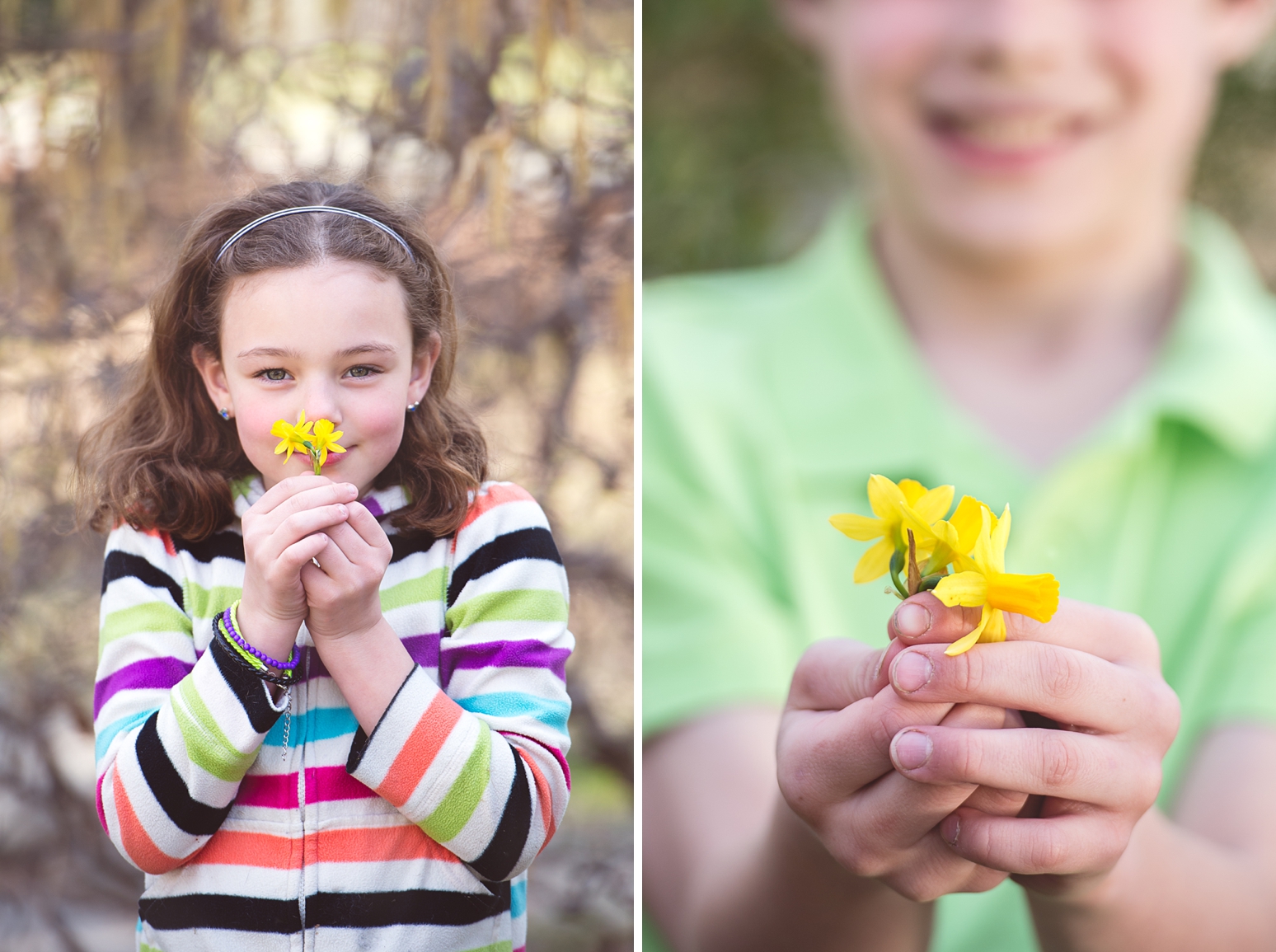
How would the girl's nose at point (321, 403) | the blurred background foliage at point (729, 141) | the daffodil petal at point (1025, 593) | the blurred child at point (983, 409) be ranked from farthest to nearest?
the blurred background foliage at point (729, 141) → the blurred child at point (983, 409) → the girl's nose at point (321, 403) → the daffodil petal at point (1025, 593)

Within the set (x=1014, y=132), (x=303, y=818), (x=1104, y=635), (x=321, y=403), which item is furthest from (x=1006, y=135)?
(x=303, y=818)

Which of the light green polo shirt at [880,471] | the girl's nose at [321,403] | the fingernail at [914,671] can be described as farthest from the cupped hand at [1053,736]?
the light green polo shirt at [880,471]

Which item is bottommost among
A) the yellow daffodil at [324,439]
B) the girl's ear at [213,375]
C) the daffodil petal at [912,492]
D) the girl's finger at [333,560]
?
the girl's finger at [333,560]

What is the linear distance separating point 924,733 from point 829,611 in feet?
1.80

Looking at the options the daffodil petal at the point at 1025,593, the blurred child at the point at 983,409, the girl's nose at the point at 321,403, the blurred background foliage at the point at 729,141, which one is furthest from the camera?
the blurred background foliage at the point at 729,141

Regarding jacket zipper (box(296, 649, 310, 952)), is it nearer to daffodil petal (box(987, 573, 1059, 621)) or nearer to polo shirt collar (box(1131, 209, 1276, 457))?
daffodil petal (box(987, 573, 1059, 621))

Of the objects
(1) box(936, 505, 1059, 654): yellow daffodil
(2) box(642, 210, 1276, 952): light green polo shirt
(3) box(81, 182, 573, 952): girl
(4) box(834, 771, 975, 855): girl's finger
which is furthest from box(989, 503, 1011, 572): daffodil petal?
(2) box(642, 210, 1276, 952): light green polo shirt

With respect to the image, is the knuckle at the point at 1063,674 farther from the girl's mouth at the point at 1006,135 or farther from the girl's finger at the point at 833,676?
the girl's mouth at the point at 1006,135

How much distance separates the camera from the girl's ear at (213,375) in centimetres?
57

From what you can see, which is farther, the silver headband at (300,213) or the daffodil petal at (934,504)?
the silver headband at (300,213)

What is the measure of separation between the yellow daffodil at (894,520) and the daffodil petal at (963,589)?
0.03m

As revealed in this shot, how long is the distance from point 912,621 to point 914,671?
0.02 metres

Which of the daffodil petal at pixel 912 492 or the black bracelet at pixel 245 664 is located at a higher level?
the daffodil petal at pixel 912 492

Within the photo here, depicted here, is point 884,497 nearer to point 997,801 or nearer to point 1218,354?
point 997,801
